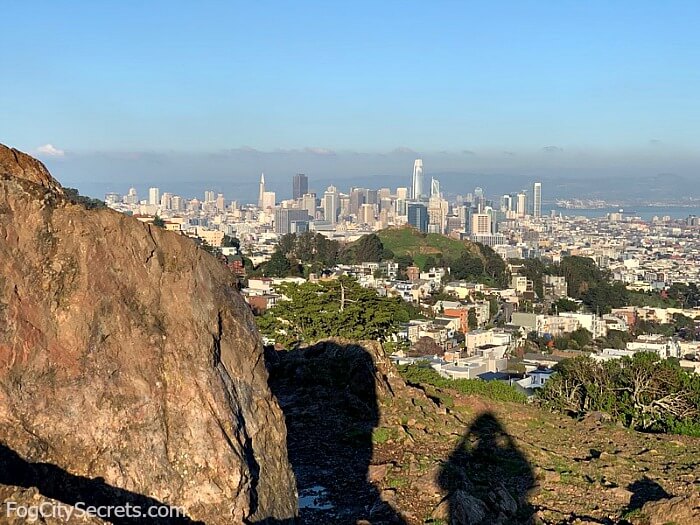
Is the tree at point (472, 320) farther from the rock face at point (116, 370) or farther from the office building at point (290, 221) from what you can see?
the office building at point (290, 221)

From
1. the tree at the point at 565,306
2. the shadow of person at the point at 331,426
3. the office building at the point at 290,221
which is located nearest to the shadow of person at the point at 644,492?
the shadow of person at the point at 331,426

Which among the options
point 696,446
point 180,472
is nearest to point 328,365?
point 696,446

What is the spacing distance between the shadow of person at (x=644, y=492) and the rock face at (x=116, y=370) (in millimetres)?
3849

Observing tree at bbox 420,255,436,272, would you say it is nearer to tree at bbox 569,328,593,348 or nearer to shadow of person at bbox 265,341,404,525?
tree at bbox 569,328,593,348

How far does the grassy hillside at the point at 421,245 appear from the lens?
72.4 metres

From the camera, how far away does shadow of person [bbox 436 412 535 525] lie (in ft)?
22.0

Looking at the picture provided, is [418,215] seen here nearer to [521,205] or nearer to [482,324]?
[521,205]

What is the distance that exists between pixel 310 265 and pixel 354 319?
131 feet

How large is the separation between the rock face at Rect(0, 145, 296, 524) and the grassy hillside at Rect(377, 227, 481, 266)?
64.2 m

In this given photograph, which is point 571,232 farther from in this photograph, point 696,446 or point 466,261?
point 696,446

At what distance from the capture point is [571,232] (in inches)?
5876

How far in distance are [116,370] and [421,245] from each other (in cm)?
7152

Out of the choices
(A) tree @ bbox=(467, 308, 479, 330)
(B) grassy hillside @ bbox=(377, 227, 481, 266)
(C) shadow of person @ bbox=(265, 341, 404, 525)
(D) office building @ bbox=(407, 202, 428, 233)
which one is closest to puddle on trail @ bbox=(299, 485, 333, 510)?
(C) shadow of person @ bbox=(265, 341, 404, 525)

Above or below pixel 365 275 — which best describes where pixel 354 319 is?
above
